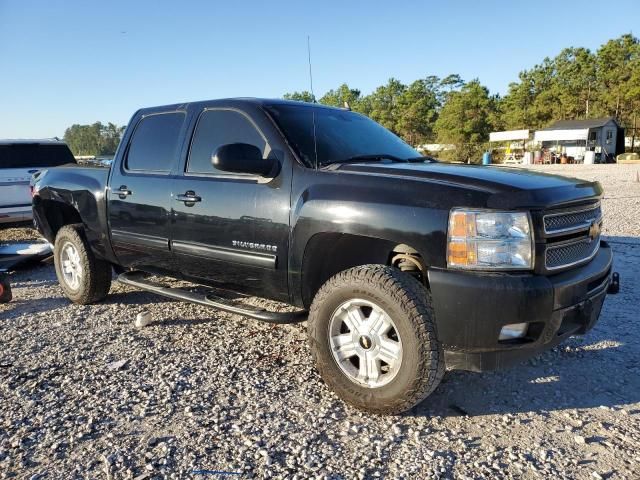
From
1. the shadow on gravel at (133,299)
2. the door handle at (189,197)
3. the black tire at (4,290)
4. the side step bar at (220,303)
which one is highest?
the door handle at (189,197)

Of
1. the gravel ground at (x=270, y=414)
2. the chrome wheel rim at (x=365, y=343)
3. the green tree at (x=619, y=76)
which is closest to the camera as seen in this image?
the gravel ground at (x=270, y=414)

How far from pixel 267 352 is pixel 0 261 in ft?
14.9

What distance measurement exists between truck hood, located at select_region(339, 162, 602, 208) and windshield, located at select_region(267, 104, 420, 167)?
0.29m

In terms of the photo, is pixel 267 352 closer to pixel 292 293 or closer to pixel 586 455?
pixel 292 293

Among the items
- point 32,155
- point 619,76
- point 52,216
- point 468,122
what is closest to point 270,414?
point 52,216

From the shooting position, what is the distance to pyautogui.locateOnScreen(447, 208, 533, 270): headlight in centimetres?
253

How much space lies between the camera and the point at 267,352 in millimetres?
3809

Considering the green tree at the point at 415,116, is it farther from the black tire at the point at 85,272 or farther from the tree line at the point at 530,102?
the black tire at the point at 85,272

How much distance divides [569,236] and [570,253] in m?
0.10

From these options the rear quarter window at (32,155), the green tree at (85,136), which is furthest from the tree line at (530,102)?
the rear quarter window at (32,155)

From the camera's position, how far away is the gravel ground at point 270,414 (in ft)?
7.84

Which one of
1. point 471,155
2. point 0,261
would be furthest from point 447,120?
point 0,261

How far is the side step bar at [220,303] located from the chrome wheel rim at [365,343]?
1.38 feet

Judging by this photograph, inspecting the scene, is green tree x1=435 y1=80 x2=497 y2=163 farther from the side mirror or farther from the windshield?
the side mirror
